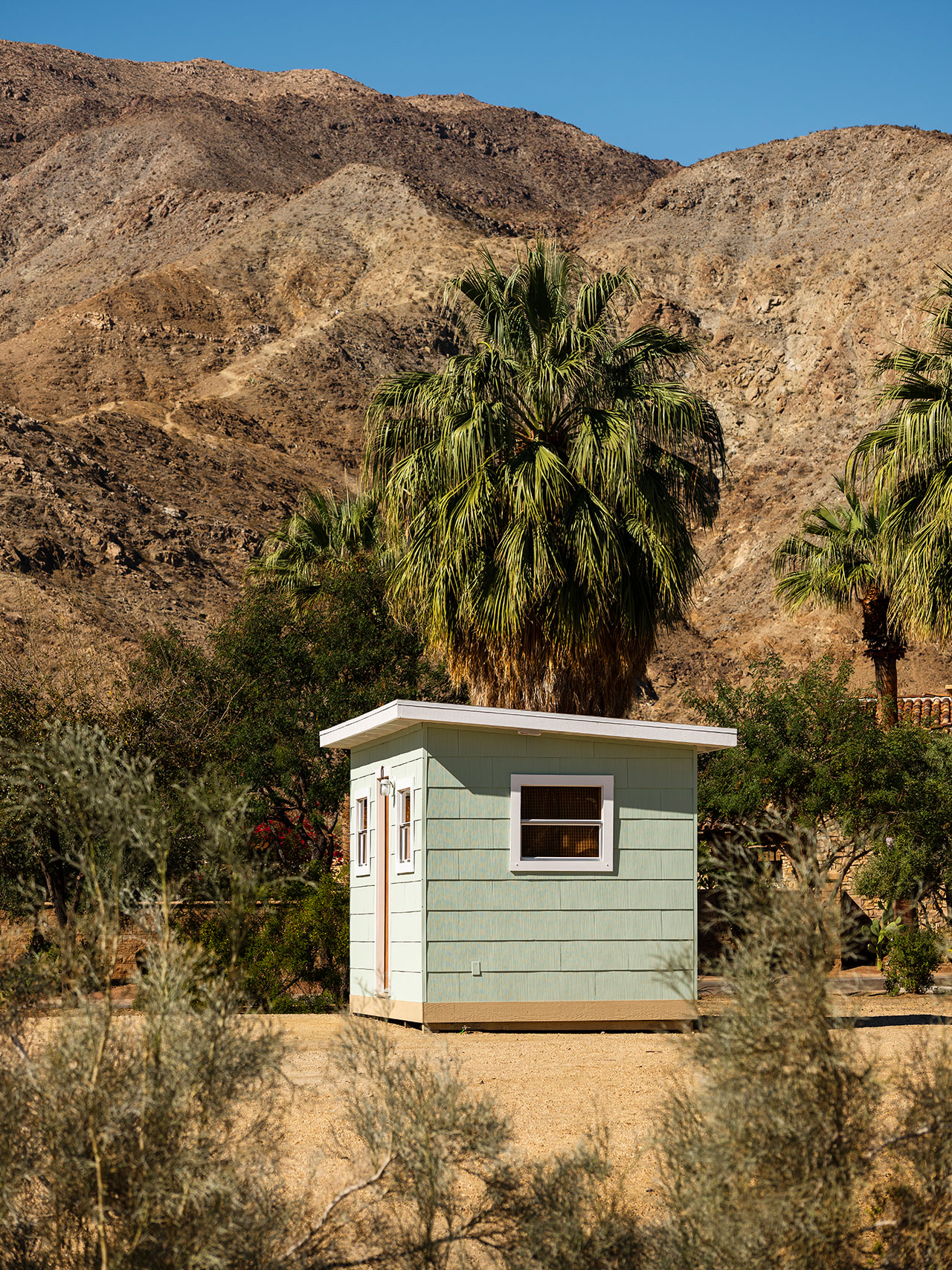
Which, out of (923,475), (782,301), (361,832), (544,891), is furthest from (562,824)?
(782,301)

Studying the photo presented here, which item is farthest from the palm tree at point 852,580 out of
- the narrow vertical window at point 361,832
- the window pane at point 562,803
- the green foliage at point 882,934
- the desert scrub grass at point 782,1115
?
the desert scrub grass at point 782,1115

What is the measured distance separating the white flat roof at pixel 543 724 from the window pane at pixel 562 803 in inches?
20.6

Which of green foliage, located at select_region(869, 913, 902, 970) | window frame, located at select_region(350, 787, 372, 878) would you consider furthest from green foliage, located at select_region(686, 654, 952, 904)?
window frame, located at select_region(350, 787, 372, 878)

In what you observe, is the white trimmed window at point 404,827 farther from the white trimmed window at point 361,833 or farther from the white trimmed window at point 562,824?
the white trimmed window at point 361,833

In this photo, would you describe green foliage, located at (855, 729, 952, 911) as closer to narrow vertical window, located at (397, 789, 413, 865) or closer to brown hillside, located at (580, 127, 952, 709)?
narrow vertical window, located at (397, 789, 413, 865)

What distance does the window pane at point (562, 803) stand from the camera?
13305 mm

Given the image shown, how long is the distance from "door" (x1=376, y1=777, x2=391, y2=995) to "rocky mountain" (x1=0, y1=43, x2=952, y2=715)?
27.4m

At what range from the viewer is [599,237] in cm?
8756

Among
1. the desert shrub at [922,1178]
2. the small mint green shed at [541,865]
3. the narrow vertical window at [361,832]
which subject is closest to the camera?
the desert shrub at [922,1178]

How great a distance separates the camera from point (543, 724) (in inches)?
514

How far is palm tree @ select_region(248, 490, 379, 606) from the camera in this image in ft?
85.7

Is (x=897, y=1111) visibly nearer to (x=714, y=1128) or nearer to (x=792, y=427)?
(x=714, y=1128)

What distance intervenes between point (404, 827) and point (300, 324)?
64.4m

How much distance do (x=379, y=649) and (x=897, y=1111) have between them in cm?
1875
